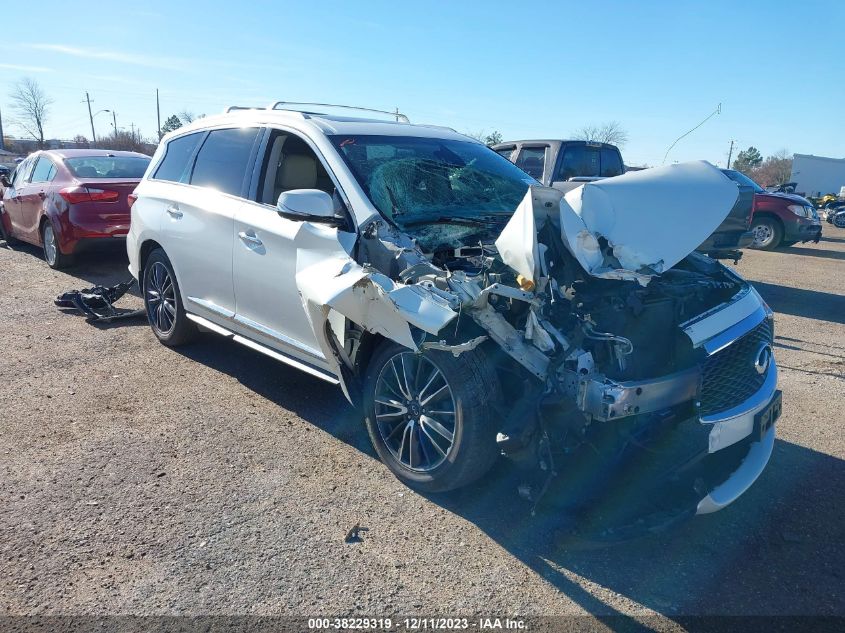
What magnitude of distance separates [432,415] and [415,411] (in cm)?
12

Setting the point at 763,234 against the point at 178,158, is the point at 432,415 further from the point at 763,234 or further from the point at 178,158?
the point at 763,234

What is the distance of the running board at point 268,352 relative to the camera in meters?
4.04

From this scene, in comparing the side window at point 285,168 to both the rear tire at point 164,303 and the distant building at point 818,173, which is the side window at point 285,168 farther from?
the distant building at point 818,173

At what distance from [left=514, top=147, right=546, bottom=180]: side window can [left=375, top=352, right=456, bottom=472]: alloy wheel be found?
297 inches

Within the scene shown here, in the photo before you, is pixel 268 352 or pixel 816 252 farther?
pixel 816 252

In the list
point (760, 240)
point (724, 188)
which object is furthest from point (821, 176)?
point (724, 188)

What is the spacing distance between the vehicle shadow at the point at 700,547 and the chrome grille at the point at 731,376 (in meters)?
0.60

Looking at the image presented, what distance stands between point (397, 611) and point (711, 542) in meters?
1.59

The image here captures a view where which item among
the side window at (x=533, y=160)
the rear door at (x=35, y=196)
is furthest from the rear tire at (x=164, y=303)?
the side window at (x=533, y=160)

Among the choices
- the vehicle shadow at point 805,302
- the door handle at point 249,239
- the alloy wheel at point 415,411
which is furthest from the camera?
the vehicle shadow at point 805,302

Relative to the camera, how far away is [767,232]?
1410 cm

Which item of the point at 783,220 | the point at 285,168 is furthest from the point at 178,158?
the point at 783,220

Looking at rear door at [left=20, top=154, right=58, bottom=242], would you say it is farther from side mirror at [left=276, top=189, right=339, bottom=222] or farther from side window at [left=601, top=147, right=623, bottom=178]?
side window at [left=601, top=147, right=623, bottom=178]

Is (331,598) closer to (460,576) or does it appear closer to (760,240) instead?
(460,576)
